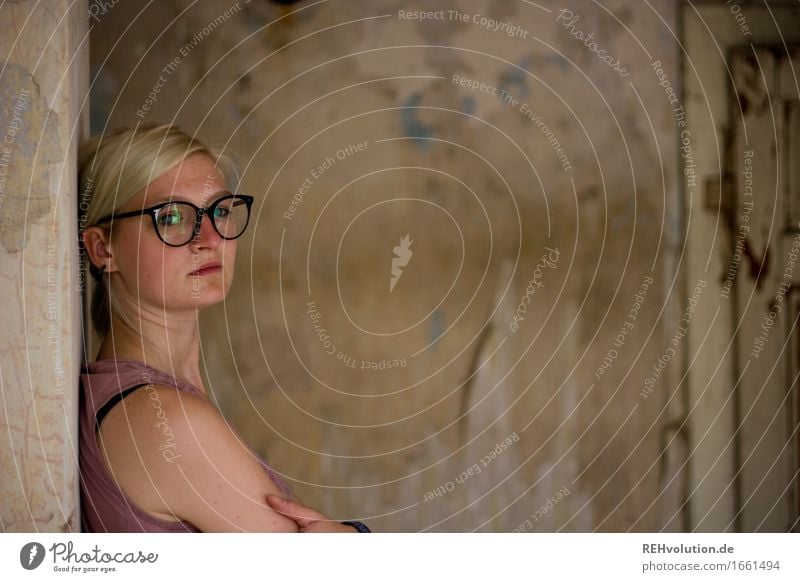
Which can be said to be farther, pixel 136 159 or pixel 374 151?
pixel 374 151

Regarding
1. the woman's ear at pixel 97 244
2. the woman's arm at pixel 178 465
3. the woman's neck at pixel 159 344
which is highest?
the woman's ear at pixel 97 244

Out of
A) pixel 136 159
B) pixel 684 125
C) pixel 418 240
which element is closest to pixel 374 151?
pixel 418 240

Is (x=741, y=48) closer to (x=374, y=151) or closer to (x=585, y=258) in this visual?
(x=585, y=258)

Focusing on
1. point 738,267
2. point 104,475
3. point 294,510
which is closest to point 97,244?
point 104,475

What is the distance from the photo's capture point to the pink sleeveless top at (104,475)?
108 cm

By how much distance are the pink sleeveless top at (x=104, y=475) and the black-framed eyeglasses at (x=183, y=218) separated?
0.16 meters

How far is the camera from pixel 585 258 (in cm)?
127

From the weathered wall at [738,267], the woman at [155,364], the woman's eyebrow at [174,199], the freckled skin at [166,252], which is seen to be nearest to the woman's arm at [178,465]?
the woman at [155,364]

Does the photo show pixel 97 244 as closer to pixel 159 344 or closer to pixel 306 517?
pixel 159 344

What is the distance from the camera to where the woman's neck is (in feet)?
3.67

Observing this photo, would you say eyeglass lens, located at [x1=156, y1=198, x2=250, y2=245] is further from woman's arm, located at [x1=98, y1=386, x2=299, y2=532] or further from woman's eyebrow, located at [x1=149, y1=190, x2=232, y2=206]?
woman's arm, located at [x1=98, y1=386, x2=299, y2=532]

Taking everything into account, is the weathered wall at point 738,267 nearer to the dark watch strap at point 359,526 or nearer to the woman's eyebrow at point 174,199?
the dark watch strap at point 359,526

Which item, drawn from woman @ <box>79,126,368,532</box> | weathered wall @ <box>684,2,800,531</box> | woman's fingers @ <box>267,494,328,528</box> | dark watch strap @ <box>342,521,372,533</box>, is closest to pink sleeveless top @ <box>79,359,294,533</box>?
woman @ <box>79,126,368,532</box>
